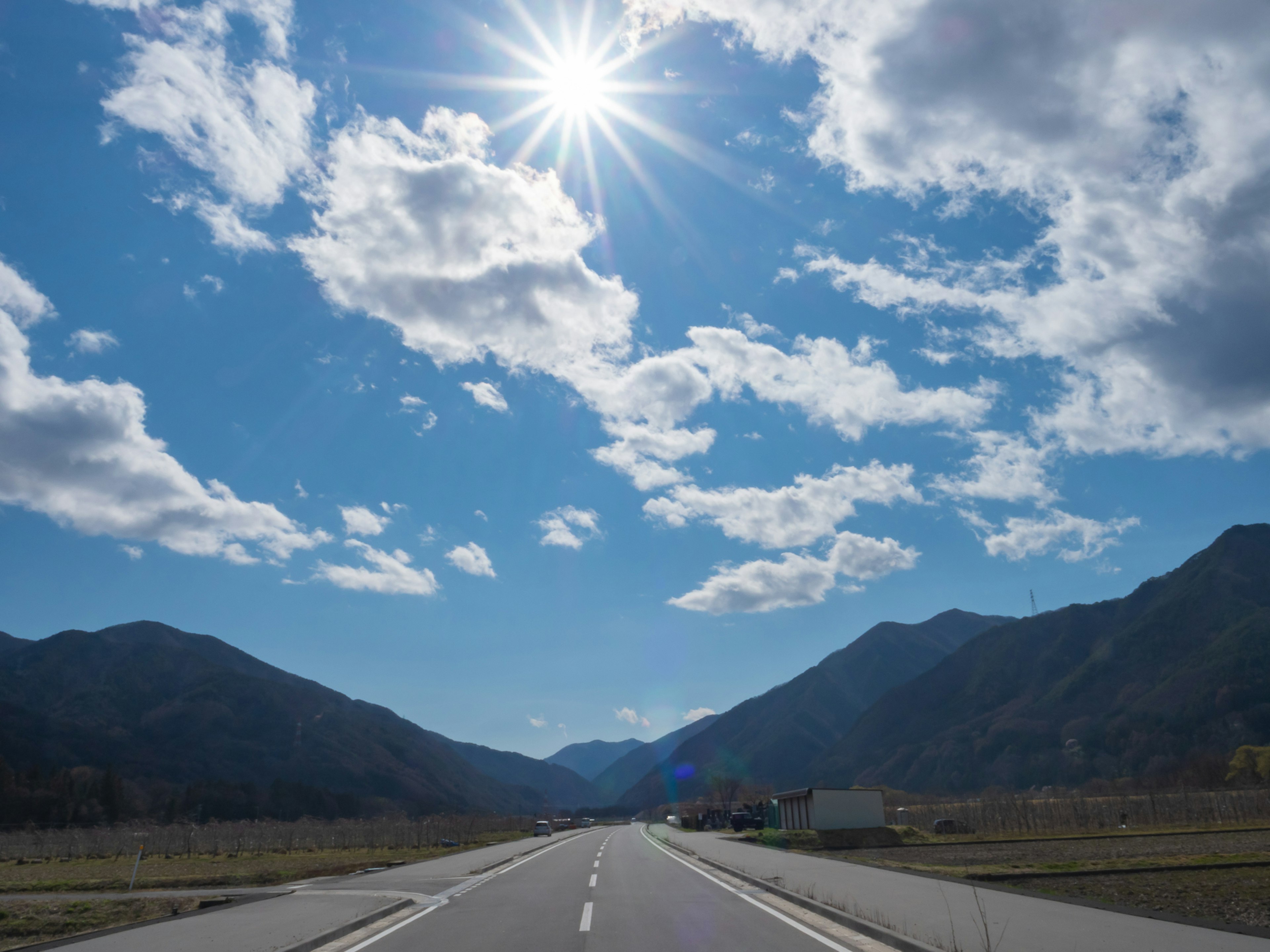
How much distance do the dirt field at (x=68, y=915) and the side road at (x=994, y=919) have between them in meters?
15.4

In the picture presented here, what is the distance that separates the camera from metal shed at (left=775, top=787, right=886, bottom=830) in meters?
47.7

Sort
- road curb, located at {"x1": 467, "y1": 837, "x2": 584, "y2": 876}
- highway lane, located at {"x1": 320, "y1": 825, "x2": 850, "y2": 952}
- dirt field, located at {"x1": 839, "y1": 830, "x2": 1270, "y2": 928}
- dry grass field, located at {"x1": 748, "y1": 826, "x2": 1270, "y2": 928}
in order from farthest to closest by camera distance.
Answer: road curb, located at {"x1": 467, "y1": 837, "x2": 584, "y2": 876} < dry grass field, located at {"x1": 748, "y1": 826, "x2": 1270, "y2": 928} < dirt field, located at {"x1": 839, "y1": 830, "x2": 1270, "y2": 928} < highway lane, located at {"x1": 320, "y1": 825, "x2": 850, "y2": 952}

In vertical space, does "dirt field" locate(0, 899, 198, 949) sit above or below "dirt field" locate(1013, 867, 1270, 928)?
below

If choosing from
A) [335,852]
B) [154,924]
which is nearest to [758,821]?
[335,852]

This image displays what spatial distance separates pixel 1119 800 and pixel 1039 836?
96.5ft

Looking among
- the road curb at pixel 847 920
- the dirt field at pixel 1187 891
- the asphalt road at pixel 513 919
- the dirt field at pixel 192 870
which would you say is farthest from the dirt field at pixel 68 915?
the dirt field at pixel 1187 891

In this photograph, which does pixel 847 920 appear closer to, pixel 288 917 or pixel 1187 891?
pixel 1187 891

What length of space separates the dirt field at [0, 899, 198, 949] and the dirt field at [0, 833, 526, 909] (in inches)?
72.6

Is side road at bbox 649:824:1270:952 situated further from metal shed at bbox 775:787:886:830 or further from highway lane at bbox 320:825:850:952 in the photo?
metal shed at bbox 775:787:886:830

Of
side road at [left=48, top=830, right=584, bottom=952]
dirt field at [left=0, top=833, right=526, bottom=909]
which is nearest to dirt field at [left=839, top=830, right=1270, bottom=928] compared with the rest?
side road at [left=48, top=830, right=584, bottom=952]

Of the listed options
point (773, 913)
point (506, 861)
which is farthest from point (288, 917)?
point (506, 861)

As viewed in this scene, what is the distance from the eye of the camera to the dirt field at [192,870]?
2853cm

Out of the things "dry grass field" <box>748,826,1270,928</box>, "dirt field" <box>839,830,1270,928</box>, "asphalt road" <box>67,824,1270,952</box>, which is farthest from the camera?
"dry grass field" <box>748,826,1270,928</box>

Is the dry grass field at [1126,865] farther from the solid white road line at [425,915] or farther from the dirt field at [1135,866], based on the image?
the solid white road line at [425,915]
